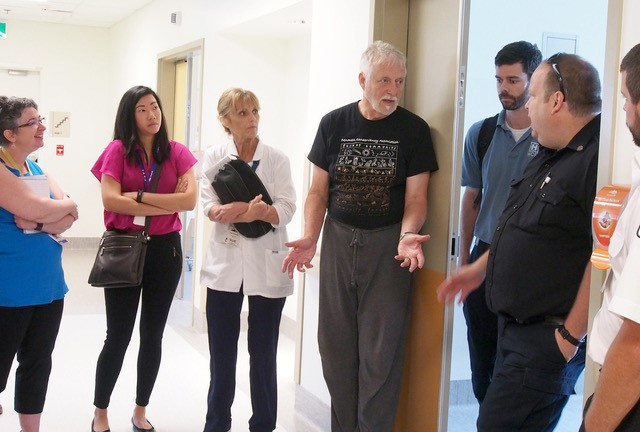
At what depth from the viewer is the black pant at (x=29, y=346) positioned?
114 inches

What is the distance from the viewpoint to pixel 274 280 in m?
3.16

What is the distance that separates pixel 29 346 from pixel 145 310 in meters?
0.57

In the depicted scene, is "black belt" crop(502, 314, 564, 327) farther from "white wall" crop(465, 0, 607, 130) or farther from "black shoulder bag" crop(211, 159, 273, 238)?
"white wall" crop(465, 0, 607, 130)

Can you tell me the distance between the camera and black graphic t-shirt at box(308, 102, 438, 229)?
2875mm

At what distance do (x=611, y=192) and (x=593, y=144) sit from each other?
0.99ft

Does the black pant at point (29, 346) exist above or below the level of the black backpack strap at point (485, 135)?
below

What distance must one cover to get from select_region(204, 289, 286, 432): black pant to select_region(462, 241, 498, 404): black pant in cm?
85

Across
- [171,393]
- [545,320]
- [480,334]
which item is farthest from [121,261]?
[545,320]

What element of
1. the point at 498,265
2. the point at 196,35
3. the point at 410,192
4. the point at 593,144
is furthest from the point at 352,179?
the point at 196,35

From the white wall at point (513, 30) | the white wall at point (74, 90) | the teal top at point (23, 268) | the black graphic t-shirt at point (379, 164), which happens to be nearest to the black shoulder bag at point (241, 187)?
the black graphic t-shirt at point (379, 164)

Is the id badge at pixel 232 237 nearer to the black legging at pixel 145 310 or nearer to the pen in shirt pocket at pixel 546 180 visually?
the black legging at pixel 145 310

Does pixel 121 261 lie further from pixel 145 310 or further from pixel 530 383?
pixel 530 383

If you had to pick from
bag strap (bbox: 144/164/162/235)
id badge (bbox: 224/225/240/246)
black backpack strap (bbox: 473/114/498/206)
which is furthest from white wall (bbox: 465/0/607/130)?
bag strap (bbox: 144/164/162/235)

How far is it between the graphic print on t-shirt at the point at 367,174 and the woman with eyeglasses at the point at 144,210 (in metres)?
0.86
